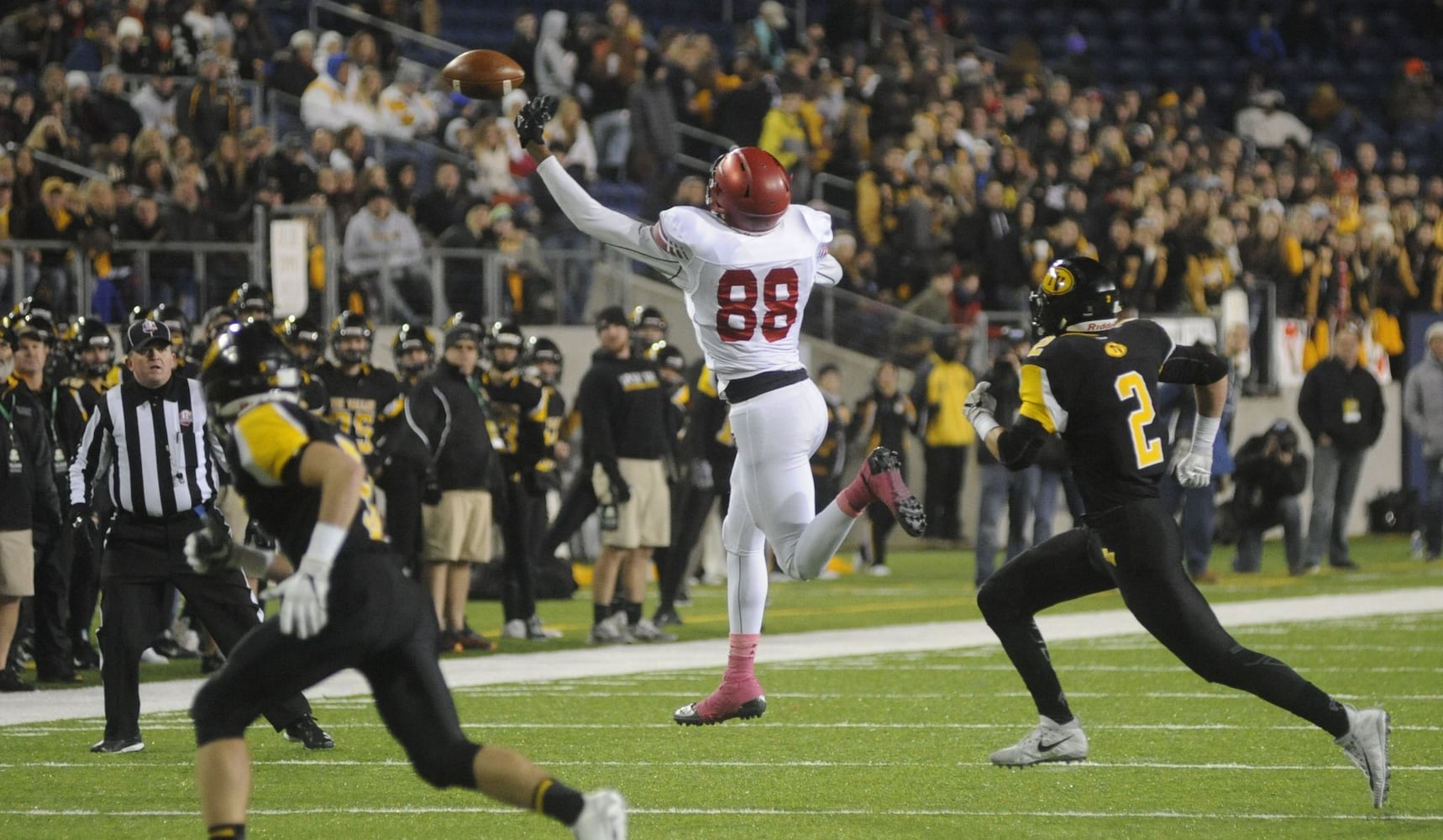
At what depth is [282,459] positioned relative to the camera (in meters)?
5.00

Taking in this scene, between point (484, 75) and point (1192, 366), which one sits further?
point (484, 75)

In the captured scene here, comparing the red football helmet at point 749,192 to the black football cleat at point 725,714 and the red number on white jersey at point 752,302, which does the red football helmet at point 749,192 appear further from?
the black football cleat at point 725,714

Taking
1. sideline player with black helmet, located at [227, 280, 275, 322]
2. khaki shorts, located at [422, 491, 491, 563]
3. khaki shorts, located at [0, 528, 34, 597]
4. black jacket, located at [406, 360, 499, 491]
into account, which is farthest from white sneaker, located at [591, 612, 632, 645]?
khaki shorts, located at [0, 528, 34, 597]

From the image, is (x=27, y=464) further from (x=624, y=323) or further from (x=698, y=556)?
Result: (x=698, y=556)

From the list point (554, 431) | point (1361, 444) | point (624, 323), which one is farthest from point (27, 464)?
point (1361, 444)

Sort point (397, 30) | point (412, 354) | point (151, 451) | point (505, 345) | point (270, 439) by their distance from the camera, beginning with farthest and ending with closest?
point (397, 30)
point (505, 345)
point (412, 354)
point (151, 451)
point (270, 439)

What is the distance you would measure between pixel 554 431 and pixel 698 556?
3.12 m

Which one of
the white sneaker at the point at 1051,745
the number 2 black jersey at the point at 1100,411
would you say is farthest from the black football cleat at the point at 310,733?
the number 2 black jersey at the point at 1100,411

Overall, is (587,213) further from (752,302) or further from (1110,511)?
(1110,511)

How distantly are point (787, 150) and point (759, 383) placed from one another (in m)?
12.6

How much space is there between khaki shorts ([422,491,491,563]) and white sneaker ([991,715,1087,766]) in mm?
4756

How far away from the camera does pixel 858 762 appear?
23.9ft

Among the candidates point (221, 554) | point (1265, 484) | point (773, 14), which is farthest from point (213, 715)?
point (773, 14)

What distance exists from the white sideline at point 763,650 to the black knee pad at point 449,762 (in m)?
4.21
